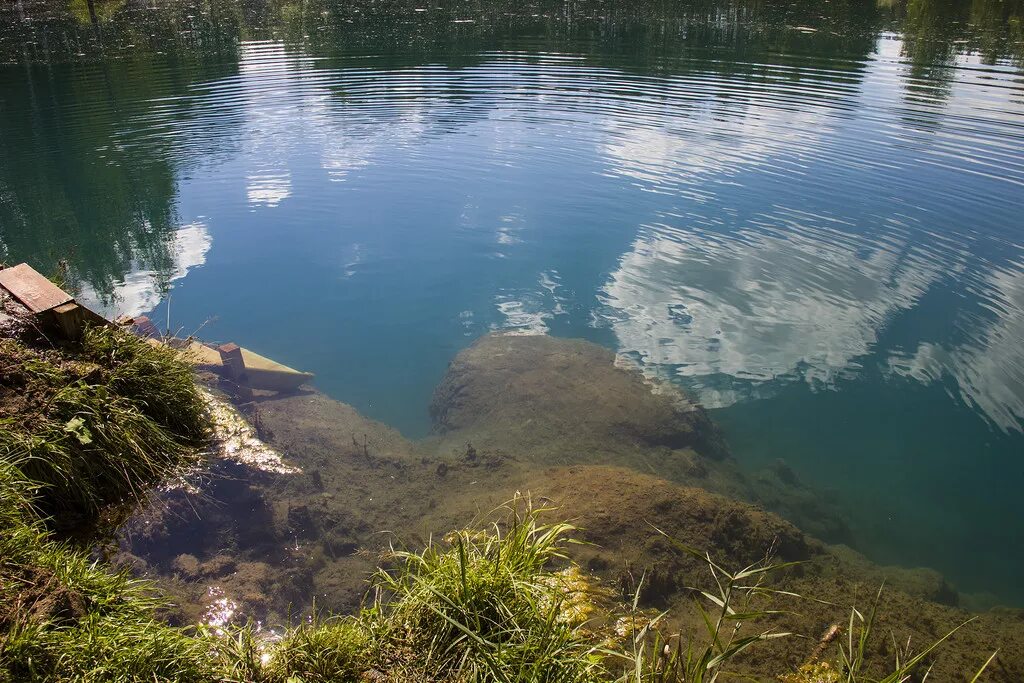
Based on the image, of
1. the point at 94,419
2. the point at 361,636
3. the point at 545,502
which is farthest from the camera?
the point at 545,502

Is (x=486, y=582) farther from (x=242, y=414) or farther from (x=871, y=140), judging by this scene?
(x=871, y=140)

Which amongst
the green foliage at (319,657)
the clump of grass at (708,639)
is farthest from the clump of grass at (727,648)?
the green foliage at (319,657)

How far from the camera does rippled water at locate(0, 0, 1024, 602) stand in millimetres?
8250

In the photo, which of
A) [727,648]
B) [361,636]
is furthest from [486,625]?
[727,648]

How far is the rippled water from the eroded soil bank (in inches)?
33.7

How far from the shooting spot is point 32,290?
208 inches

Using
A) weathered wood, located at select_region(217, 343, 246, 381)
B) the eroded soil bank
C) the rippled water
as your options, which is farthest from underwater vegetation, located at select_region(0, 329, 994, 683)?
the rippled water

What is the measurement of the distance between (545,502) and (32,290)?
448 cm

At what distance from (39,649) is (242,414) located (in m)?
3.92

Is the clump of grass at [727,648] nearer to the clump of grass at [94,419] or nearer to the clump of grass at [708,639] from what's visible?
the clump of grass at [708,639]

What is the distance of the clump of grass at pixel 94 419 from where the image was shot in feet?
14.7

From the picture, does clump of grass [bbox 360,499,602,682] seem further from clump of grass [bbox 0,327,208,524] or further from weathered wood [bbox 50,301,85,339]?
weathered wood [bbox 50,301,85,339]

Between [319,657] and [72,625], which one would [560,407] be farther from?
[72,625]

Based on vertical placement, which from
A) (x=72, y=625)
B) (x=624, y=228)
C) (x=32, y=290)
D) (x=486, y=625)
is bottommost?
(x=486, y=625)
